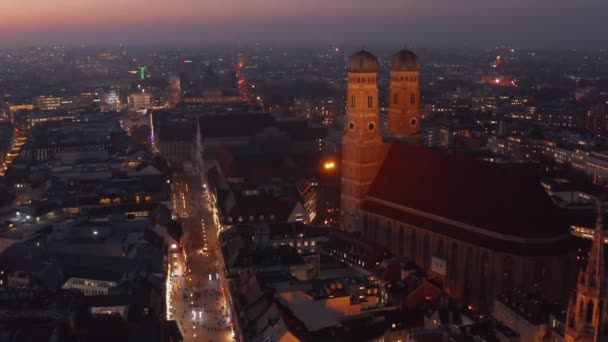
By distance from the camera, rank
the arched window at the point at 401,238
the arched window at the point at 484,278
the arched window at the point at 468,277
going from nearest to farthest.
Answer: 1. the arched window at the point at 484,278
2. the arched window at the point at 468,277
3. the arched window at the point at 401,238

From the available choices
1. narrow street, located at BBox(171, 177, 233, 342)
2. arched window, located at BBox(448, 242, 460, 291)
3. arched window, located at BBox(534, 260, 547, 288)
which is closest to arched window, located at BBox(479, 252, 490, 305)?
arched window, located at BBox(448, 242, 460, 291)

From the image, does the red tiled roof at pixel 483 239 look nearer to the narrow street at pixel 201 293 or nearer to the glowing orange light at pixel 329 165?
the narrow street at pixel 201 293

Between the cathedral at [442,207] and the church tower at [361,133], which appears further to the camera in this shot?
the church tower at [361,133]

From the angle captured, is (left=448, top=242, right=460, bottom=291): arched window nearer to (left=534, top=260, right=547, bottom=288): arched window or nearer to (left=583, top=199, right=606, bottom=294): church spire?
(left=534, top=260, right=547, bottom=288): arched window

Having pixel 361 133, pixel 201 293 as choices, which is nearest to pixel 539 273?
pixel 361 133

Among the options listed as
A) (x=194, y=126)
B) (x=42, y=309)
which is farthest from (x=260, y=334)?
(x=194, y=126)

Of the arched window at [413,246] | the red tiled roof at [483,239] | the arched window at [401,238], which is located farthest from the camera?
the arched window at [401,238]

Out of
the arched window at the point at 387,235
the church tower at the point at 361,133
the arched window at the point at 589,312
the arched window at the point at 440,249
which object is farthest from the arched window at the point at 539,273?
the arched window at the point at 589,312
